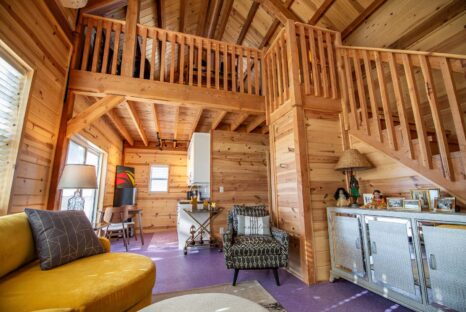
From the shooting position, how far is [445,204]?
5.95 ft

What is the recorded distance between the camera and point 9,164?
6.59 ft

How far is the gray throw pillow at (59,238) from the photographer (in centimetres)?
157

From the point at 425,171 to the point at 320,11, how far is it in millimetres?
3258

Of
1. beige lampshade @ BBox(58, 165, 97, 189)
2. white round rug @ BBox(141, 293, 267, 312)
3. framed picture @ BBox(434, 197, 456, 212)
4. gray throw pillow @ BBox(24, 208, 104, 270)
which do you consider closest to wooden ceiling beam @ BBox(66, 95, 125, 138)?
beige lampshade @ BBox(58, 165, 97, 189)

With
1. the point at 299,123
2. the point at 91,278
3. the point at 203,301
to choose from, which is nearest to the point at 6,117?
the point at 91,278

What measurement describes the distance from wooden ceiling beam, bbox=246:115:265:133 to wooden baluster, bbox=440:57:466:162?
2.65 meters

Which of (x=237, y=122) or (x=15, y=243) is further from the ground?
(x=237, y=122)

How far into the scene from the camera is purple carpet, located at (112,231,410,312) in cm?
206

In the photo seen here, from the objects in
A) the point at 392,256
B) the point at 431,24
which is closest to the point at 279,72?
the point at 431,24

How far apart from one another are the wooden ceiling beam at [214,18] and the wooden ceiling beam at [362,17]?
2858 mm

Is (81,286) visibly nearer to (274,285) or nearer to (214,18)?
(274,285)

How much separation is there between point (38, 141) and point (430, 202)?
4.06 metres

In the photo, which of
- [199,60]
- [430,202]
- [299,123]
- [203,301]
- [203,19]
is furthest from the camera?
[203,19]

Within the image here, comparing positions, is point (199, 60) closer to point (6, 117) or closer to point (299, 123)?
point (299, 123)
